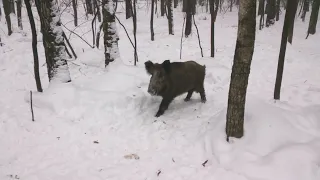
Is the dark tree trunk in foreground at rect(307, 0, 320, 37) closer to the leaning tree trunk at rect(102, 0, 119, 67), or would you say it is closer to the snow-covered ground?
the snow-covered ground

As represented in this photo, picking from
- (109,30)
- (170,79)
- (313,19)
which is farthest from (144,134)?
(313,19)

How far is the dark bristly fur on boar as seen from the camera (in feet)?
20.9

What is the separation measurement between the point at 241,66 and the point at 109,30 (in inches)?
214

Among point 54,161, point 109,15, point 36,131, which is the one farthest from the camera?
point 109,15

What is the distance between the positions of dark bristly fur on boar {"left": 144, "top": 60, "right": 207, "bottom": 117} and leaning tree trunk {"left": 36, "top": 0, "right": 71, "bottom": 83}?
2.17 m

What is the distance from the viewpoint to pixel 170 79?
652 cm

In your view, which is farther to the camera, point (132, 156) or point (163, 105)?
point (163, 105)

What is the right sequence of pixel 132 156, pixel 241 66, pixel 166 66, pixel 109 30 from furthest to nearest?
pixel 109 30
pixel 166 66
pixel 132 156
pixel 241 66

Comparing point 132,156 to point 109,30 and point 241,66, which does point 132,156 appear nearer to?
point 241,66

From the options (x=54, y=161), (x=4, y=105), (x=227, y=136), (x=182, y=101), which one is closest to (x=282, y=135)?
(x=227, y=136)

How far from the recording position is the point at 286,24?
5.86m

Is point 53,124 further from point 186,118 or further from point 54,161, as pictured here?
point 186,118

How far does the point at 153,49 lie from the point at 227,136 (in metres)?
9.74

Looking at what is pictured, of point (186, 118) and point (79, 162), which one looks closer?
point (79, 162)
